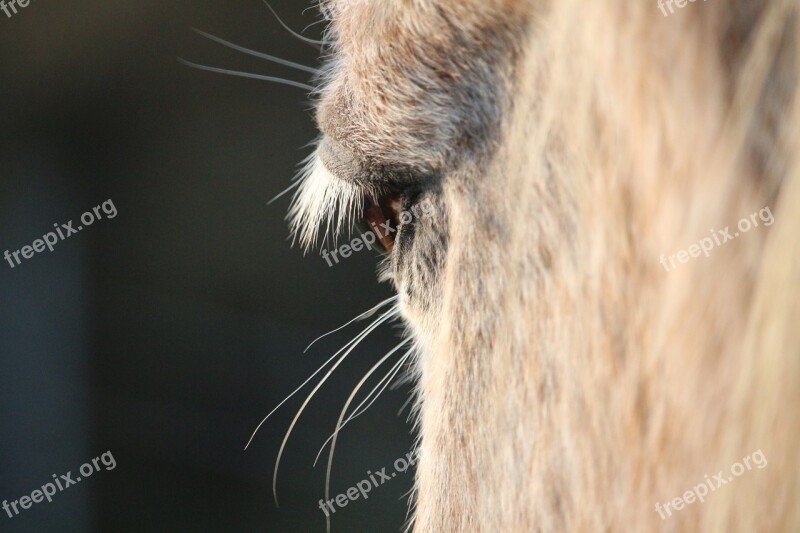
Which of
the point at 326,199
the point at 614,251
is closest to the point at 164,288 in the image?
the point at 326,199

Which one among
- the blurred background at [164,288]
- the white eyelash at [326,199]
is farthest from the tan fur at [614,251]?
the blurred background at [164,288]

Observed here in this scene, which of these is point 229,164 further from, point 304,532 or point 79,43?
point 304,532

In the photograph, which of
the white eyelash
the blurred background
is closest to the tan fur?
the white eyelash

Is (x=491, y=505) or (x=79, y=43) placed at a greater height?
(x=79, y=43)

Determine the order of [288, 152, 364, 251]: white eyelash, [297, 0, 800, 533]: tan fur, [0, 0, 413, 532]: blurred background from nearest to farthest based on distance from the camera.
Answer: [297, 0, 800, 533]: tan fur, [288, 152, 364, 251]: white eyelash, [0, 0, 413, 532]: blurred background

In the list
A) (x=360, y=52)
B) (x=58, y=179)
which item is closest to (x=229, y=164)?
(x=58, y=179)

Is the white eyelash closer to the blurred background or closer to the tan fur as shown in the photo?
the tan fur
